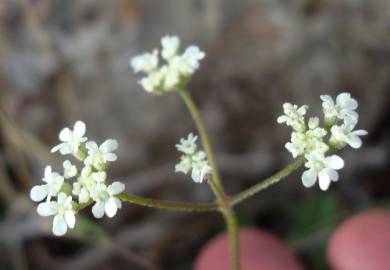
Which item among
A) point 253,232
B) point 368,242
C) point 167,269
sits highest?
point 167,269

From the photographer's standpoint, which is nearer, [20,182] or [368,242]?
[368,242]

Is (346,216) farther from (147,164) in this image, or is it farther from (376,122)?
(147,164)

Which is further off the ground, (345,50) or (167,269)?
(345,50)

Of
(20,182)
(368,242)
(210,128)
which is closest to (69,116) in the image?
(20,182)

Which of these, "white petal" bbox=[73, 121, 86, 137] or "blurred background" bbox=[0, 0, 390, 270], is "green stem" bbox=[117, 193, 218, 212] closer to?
"white petal" bbox=[73, 121, 86, 137]

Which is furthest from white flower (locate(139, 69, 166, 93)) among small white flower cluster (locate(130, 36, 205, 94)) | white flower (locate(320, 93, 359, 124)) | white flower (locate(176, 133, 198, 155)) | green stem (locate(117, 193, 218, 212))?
white flower (locate(320, 93, 359, 124))

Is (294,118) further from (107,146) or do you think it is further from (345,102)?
(107,146)
